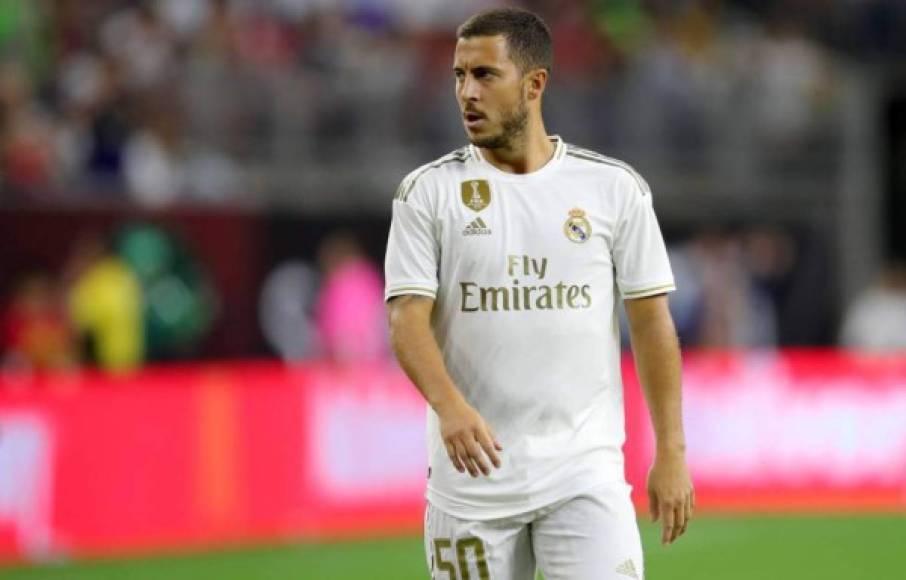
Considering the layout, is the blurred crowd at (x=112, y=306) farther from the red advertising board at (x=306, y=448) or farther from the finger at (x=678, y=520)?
the finger at (x=678, y=520)

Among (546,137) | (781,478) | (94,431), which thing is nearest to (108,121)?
(94,431)

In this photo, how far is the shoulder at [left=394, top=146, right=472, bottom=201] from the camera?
5.69 meters

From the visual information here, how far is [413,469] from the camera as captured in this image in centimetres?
1395

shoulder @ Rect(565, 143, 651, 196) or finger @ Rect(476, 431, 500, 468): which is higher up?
shoulder @ Rect(565, 143, 651, 196)

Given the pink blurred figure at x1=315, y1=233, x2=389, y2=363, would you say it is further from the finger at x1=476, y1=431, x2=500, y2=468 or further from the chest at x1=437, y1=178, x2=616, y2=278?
the finger at x1=476, y1=431, x2=500, y2=468

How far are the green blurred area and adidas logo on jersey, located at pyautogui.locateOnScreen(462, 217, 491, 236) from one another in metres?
6.35

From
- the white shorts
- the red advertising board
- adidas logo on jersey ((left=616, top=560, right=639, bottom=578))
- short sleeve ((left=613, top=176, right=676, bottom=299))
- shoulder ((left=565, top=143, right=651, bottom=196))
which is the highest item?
shoulder ((left=565, top=143, right=651, bottom=196))

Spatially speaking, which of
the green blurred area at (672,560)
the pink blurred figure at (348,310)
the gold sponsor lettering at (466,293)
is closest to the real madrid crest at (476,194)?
the gold sponsor lettering at (466,293)

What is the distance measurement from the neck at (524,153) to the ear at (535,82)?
8 cm

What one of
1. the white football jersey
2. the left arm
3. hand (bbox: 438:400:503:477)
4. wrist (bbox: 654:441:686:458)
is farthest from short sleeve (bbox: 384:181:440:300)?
wrist (bbox: 654:441:686:458)

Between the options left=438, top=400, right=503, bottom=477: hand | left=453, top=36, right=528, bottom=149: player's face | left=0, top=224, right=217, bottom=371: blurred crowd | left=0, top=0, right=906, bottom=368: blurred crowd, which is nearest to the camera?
left=438, top=400, right=503, bottom=477: hand

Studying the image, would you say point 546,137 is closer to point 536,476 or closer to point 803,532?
point 536,476

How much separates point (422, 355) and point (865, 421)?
10.2 metres

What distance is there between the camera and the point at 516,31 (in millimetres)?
5633
